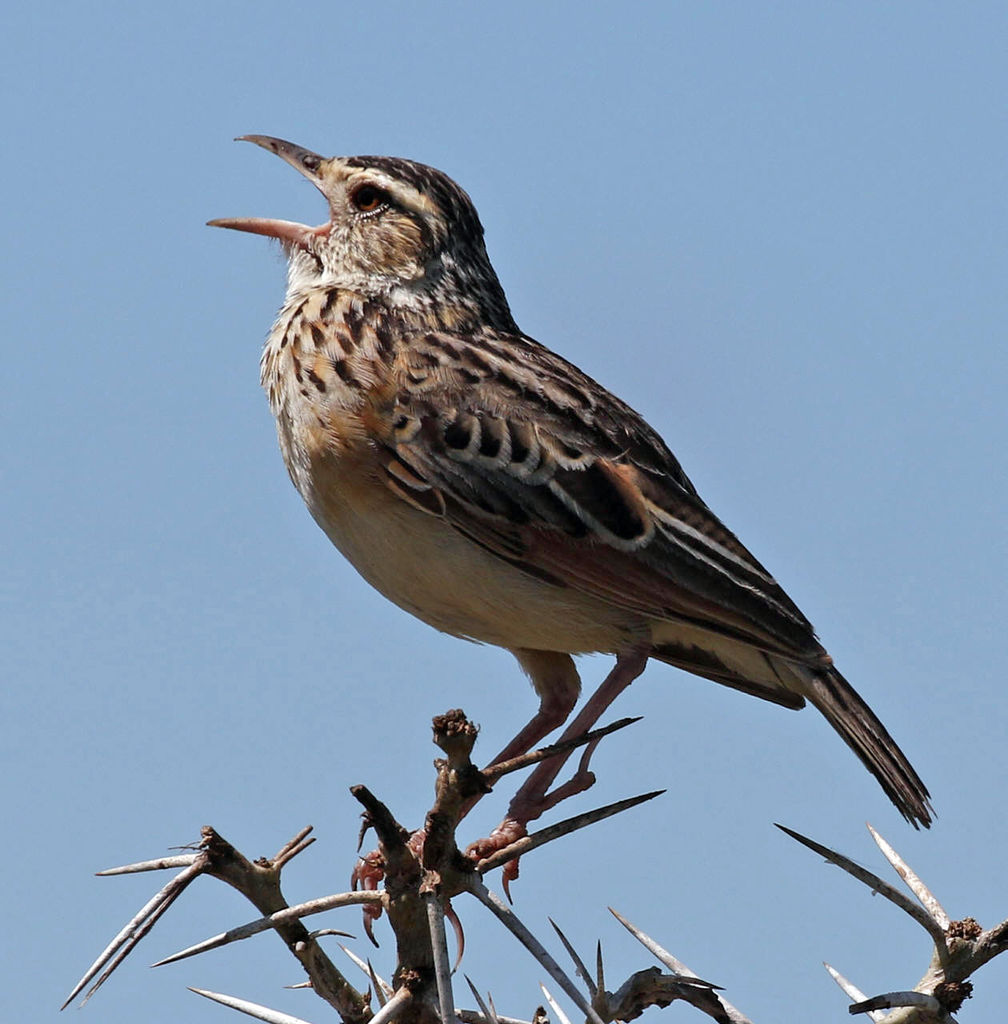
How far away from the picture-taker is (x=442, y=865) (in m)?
4.77

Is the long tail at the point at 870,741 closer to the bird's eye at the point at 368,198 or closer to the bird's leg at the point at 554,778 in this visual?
the bird's leg at the point at 554,778

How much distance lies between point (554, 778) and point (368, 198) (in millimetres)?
3779

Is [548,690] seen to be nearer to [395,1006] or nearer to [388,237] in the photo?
[388,237]

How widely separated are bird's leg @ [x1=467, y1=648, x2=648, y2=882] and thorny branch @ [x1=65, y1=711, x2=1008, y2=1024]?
1.30 meters

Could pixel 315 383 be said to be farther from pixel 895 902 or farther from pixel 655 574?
pixel 895 902

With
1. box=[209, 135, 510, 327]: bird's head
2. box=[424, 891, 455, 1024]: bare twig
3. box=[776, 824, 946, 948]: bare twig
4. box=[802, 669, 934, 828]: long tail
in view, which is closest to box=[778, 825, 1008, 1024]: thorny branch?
box=[776, 824, 946, 948]: bare twig

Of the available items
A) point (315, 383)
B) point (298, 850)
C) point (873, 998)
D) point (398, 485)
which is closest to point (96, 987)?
point (298, 850)

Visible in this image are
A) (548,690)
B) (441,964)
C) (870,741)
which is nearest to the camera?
(441,964)

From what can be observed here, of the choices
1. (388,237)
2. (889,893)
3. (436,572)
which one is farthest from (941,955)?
(388,237)

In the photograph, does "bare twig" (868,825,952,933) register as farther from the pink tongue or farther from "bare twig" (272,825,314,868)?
the pink tongue

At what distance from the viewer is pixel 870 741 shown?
778cm

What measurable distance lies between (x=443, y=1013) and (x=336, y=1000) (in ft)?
3.70

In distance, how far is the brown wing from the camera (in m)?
7.62

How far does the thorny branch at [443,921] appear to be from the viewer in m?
4.41
